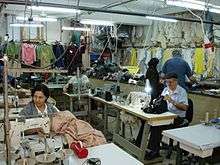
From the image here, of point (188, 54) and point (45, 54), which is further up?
point (188, 54)

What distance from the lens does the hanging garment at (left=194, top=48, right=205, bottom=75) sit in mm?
7750

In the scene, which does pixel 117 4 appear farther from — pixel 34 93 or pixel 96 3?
pixel 34 93

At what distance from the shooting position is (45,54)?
9281mm

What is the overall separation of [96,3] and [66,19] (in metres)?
2.84

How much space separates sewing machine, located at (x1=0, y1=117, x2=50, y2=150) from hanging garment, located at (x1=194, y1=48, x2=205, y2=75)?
20.4 feet

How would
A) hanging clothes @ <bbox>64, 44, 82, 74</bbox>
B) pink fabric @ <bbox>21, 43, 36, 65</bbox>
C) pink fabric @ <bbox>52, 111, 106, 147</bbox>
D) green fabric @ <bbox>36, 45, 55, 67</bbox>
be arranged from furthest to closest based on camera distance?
green fabric @ <bbox>36, 45, 55, 67</bbox> < pink fabric @ <bbox>21, 43, 36, 65</bbox> < hanging clothes @ <bbox>64, 44, 82, 74</bbox> < pink fabric @ <bbox>52, 111, 106, 147</bbox>

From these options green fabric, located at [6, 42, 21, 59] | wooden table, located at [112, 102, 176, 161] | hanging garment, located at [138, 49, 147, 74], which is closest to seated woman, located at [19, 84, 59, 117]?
wooden table, located at [112, 102, 176, 161]

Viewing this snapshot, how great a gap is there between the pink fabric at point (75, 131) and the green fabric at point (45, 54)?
21.9 feet

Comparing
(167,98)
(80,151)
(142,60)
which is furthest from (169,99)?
(142,60)

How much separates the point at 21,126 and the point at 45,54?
7.34m

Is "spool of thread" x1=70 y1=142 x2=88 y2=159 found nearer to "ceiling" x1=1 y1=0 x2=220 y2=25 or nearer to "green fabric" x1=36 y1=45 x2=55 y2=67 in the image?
"ceiling" x1=1 y1=0 x2=220 y2=25

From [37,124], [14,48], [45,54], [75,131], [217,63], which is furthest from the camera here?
[45,54]

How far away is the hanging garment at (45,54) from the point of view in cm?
925

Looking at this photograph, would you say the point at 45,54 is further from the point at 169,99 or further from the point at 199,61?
the point at 169,99
